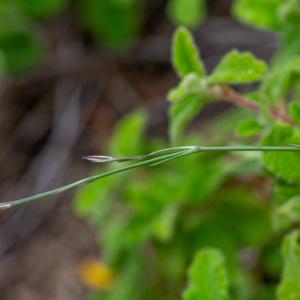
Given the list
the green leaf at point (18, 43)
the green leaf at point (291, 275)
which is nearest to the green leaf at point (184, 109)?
the green leaf at point (291, 275)

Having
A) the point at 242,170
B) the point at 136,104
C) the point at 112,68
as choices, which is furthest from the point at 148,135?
the point at 242,170

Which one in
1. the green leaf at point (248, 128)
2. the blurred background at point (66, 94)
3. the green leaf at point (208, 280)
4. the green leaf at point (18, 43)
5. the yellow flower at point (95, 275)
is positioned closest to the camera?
the green leaf at point (208, 280)

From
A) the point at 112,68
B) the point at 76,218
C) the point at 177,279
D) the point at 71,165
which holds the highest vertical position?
the point at 112,68

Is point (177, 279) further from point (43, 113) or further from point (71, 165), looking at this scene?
point (43, 113)

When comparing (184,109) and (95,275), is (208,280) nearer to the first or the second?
(184,109)

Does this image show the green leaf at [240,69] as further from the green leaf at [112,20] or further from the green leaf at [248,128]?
the green leaf at [112,20]

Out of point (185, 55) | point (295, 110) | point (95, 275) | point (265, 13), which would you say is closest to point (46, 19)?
point (95, 275)

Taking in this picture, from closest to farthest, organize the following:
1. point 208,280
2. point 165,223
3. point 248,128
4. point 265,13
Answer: point 208,280
point 248,128
point 265,13
point 165,223
